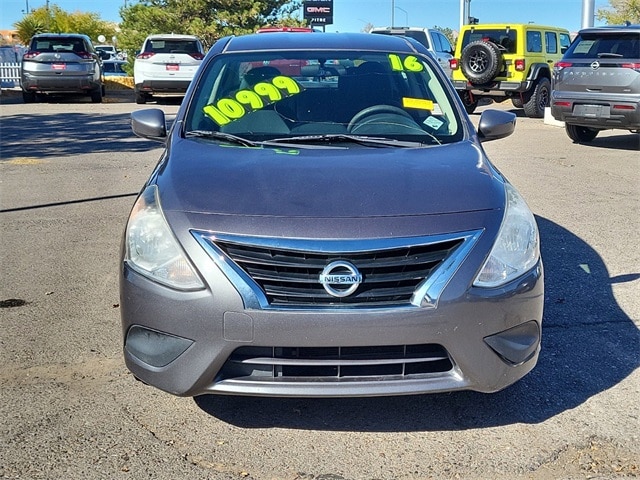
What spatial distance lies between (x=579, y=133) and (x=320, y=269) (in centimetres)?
1160

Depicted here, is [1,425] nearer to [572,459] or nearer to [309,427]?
[309,427]

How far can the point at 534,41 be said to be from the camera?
59.9ft

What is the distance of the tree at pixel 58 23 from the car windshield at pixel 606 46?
4150cm

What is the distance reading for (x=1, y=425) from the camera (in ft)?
11.4

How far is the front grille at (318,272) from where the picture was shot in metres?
3.08

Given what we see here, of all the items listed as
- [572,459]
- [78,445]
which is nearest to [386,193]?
[572,459]

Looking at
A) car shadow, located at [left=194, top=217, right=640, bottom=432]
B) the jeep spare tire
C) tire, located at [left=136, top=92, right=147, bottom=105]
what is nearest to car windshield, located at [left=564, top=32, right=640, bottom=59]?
the jeep spare tire

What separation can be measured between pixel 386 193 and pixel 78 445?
1.60m

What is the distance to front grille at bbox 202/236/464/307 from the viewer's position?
3.08 m

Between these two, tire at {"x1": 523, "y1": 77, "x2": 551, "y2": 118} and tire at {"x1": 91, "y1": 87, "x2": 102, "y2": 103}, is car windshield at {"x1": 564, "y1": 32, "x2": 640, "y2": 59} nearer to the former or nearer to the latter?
tire at {"x1": 523, "y1": 77, "x2": 551, "y2": 118}

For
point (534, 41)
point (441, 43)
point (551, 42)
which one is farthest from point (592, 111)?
point (441, 43)

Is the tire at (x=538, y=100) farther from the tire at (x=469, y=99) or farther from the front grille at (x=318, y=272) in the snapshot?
the front grille at (x=318, y=272)

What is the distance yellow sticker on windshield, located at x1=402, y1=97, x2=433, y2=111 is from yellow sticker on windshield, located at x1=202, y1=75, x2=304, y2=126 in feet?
1.94

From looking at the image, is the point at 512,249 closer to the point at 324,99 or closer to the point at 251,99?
the point at 324,99
